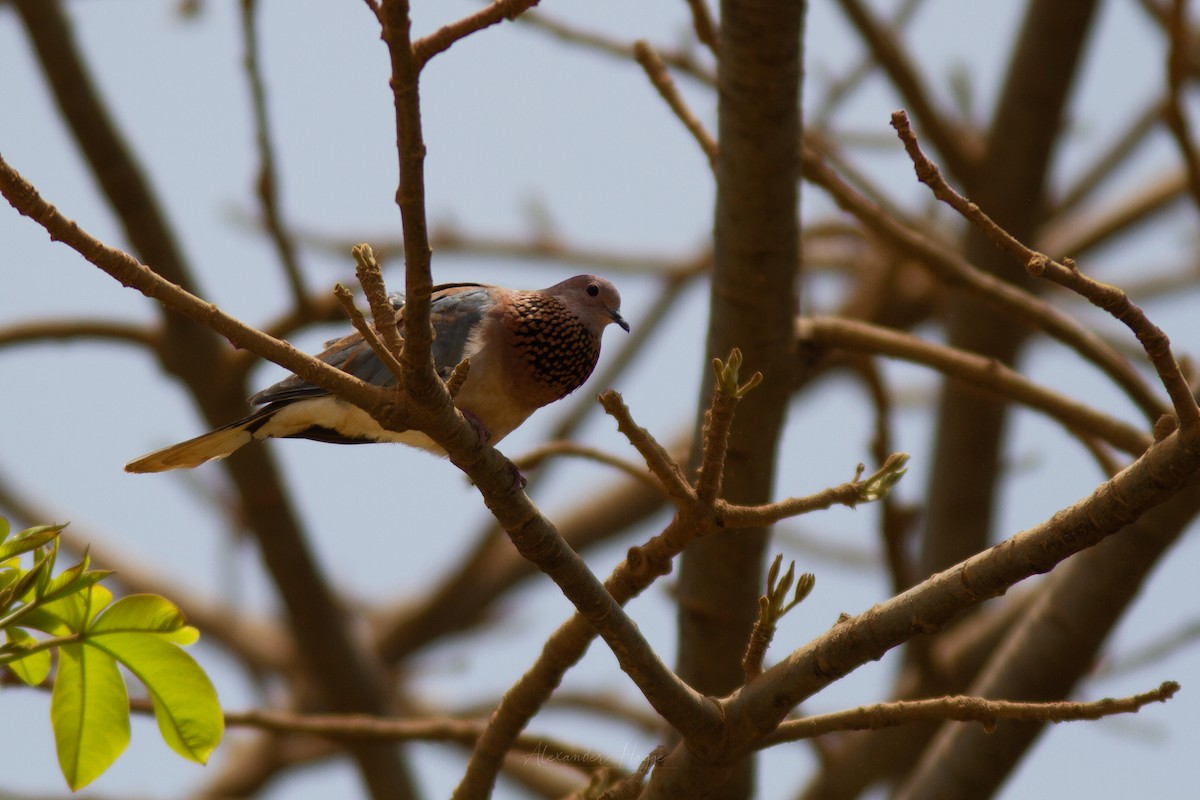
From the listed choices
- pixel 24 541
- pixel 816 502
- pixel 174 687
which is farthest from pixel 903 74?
pixel 24 541

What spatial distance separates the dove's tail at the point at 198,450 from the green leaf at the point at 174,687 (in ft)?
3.76

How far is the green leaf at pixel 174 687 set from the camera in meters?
1.83

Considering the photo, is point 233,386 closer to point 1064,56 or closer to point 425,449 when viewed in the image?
point 425,449

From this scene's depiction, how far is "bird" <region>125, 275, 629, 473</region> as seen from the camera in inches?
123

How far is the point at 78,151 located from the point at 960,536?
3487 mm

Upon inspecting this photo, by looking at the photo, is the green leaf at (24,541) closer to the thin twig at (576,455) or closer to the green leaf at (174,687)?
the green leaf at (174,687)

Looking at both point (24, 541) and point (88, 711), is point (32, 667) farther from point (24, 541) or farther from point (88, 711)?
point (24, 541)

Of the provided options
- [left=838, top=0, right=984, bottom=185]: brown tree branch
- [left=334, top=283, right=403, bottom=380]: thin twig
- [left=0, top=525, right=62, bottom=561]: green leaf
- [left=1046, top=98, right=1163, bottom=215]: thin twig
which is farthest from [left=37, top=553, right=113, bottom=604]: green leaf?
[left=1046, top=98, right=1163, bottom=215]: thin twig

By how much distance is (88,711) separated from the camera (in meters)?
1.84

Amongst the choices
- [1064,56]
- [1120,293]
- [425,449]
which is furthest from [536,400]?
[1064,56]

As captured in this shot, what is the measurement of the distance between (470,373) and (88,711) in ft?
4.61

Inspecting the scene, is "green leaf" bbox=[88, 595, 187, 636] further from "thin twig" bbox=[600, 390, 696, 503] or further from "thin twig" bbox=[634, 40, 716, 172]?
"thin twig" bbox=[634, 40, 716, 172]

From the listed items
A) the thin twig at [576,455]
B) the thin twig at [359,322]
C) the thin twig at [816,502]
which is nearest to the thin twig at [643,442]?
the thin twig at [816,502]

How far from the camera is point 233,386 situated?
15.9 ft
